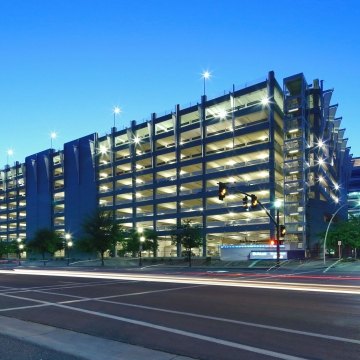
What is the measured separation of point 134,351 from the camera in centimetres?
790

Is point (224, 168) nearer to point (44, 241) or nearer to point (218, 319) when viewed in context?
point (44, 241)

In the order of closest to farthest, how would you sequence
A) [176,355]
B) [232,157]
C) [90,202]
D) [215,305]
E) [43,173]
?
1. [176,355]
2. [215,305]
3. [232,157]
4. [90,202]
5. [43,173]

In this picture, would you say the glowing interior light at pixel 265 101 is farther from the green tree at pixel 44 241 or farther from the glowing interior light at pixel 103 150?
the green tree at pixel 44 241

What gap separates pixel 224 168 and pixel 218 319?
62.5 m

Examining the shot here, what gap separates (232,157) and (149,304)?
59313 mm

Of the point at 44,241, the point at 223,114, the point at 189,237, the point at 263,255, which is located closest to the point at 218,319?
the point at 263,255

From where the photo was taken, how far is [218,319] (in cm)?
1145

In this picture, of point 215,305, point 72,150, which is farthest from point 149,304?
point 72,150

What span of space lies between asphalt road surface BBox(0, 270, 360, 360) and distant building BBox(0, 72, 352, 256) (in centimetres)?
4802

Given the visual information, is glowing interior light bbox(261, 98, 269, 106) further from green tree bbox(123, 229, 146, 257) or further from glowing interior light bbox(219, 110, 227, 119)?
green tree bbox(123, 229, 146, 257)

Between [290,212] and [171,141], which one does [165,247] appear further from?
[290,212]

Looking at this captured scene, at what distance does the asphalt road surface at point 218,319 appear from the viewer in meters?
8.27

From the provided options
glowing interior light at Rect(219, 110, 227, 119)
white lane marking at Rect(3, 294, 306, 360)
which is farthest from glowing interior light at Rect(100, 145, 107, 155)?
white lane marking at Rect(3, 294, 306, 360)

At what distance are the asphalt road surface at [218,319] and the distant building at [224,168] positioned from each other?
48.0 meters
